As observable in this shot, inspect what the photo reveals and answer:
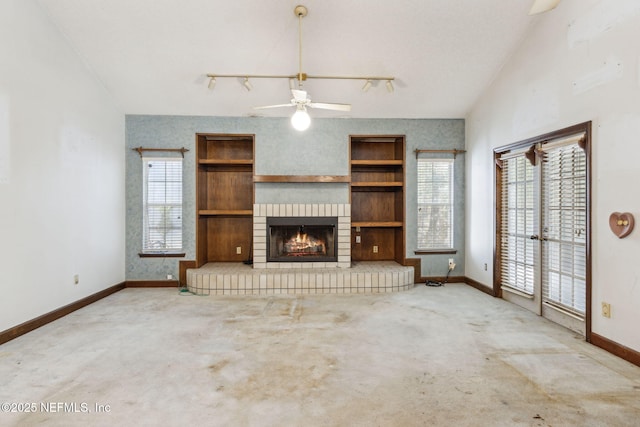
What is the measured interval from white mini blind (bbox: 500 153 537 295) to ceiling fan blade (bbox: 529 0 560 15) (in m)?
1.54

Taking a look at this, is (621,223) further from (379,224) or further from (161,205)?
(161,205)

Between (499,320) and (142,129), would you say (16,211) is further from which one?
(499,320)

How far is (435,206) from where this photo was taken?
18.3ft

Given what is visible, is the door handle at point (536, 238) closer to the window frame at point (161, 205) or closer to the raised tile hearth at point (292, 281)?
the raised tile hearth at point (292, 281)

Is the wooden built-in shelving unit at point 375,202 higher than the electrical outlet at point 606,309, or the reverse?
the wooden built-in shelving unit at point 375,202

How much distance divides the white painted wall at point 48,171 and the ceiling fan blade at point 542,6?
5.16m

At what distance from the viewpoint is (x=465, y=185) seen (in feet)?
18.2

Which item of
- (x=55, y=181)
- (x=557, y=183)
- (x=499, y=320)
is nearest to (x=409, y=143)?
(x=557, y=183)

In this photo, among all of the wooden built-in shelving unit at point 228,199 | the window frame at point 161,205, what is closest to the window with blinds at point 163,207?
the window frame at point 161,205

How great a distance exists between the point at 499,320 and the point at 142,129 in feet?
18.2

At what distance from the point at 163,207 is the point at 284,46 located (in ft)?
10.0

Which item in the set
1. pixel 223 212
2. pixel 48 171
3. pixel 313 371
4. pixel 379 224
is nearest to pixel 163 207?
pixel 223 212

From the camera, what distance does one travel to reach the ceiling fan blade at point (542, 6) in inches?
137

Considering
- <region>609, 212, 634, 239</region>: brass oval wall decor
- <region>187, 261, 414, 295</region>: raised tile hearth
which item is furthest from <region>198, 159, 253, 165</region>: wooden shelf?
<region>609, 212, 634, 239</region>: brass oval wall decor
